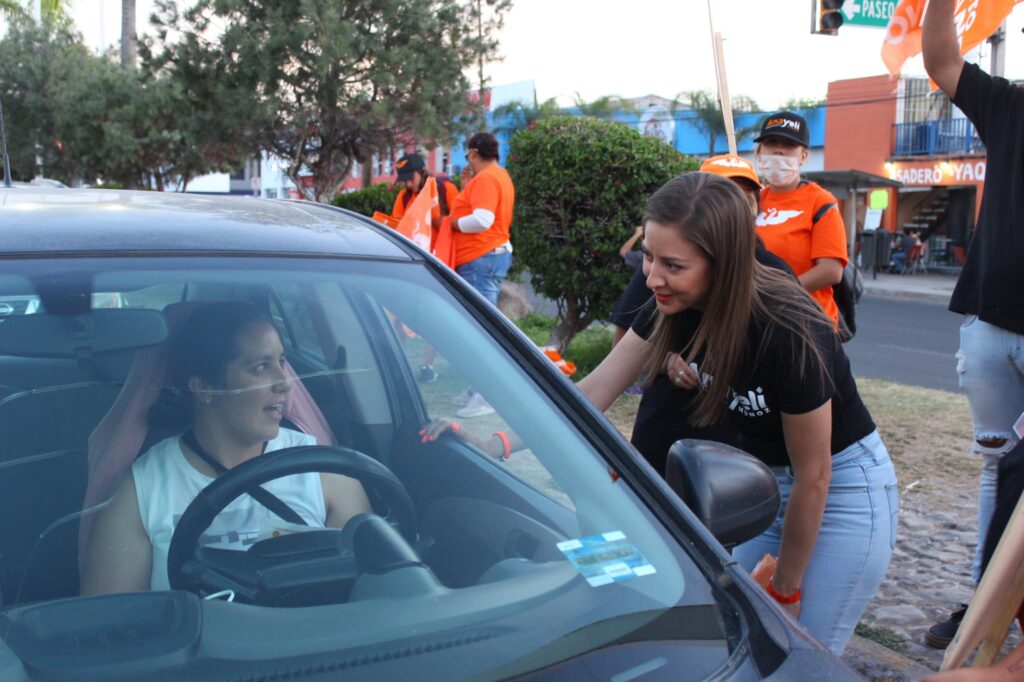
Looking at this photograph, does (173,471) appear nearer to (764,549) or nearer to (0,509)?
(0,509)

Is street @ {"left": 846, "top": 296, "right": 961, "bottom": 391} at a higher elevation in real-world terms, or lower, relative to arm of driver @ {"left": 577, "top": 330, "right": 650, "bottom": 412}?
lower

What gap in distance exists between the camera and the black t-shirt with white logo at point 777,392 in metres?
2.39

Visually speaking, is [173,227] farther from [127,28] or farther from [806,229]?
[127,28]

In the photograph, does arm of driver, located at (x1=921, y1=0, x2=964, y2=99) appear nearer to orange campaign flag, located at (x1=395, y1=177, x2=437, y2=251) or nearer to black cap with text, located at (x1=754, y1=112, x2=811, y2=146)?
black cap with text, located at (x1=754, y1=112, x2=811, y2=146)

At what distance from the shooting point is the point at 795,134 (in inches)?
164

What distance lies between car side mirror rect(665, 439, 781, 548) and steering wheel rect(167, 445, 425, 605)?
522mm

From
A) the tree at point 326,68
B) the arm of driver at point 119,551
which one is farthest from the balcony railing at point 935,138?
the arm of driver at point 119,551

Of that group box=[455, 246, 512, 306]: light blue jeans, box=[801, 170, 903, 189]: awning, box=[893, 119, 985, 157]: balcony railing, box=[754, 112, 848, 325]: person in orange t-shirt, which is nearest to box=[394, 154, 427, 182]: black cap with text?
box=[455, 246, 512, 306]: light blue jeans

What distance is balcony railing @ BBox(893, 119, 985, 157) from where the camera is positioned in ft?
104

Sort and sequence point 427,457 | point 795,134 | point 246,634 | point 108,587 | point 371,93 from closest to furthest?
point 246,634 < point 108,587 < point 427,457 < point 795,134 < point 371,93

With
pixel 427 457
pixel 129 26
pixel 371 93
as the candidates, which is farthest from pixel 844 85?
pixel 427 457

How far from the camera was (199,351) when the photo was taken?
6.63ft

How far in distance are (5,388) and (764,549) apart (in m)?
1.91

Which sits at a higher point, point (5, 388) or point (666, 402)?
point (5, 388)
